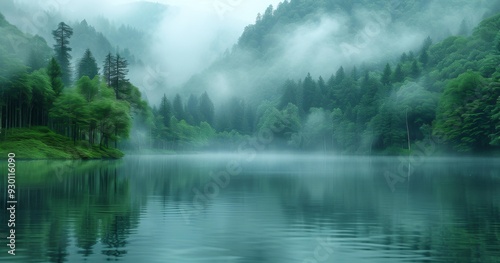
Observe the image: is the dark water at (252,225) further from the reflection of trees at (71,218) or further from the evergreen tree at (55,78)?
the evergreen tree at (55,78)

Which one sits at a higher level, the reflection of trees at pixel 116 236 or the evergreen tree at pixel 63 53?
the evergreen tree at pixel 63 53

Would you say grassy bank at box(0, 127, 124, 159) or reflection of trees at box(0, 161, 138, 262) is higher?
grassy bank at box(0, 127, 124, 159)

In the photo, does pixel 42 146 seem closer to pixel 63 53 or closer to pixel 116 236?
pixel 63 53

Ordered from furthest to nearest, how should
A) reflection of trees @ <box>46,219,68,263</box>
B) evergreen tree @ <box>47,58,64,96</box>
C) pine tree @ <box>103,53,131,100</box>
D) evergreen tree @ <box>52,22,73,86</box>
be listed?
evergreen tree @ <box>52,22,73,86</box>
pine tree @ <box>103,53,131,100</box>
evergreen tree @ <box>47,58,64,96</box>
reflection of trees @ <box>46,219,68,263</box>

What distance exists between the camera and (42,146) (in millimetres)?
107062

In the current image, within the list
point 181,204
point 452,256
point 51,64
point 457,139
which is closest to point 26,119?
point 51,64

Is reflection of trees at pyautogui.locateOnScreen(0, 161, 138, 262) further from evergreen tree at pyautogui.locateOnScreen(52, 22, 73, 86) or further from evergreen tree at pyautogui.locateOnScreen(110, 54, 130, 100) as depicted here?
evergreen tree at pyautogui.locateOnScreen(52, 22, 73, 86)

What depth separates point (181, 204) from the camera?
35.1 m

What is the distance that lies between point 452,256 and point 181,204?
19.1 m

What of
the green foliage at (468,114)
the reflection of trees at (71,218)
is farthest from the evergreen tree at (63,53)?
the reflection of trees at (71,218)

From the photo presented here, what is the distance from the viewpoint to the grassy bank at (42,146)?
102062 millimetres

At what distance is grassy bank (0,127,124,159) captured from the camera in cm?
10206

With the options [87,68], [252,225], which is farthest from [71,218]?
[87,68]

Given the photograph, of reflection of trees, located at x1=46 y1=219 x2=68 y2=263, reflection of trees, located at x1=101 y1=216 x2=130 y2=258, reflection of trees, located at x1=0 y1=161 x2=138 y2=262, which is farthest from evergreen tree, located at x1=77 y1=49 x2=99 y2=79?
reflection of trees, located at x1=46 y1=219 x2=68 y2=263
